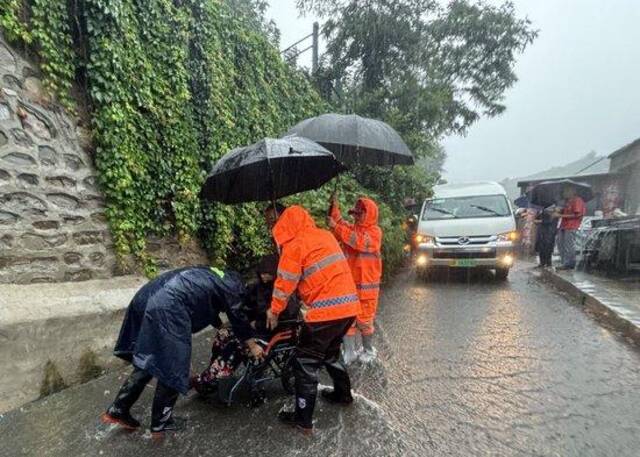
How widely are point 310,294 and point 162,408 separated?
1318mm

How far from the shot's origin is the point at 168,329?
2660 millimetres

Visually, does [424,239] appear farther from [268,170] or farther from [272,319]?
[272,319]

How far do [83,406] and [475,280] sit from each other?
23.9ft

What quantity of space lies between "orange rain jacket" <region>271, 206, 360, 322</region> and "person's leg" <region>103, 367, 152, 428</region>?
1.03 m

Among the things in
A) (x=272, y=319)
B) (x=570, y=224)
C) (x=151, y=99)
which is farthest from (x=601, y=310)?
(x=151, y=99)

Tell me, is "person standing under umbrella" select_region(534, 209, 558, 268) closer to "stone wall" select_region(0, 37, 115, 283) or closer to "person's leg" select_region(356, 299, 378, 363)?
"person's leg" select_region(356, 299, 378, 363)

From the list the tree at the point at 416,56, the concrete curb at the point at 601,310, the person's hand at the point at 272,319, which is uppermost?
the tree at the point at 416,56

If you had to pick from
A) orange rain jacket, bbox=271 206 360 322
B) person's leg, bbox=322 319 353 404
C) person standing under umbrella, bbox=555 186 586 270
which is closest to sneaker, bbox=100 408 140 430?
orange rain jacket, bbox=271 206 360 322

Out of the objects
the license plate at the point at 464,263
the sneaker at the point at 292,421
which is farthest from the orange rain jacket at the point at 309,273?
the license plate at the point at 464,263

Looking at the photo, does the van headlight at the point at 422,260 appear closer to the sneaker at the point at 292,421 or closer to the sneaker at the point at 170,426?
the sneaker at the point at 292,421

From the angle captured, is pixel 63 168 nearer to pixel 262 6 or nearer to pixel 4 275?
pixel 4 275

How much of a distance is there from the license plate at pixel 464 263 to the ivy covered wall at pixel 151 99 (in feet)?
12.6

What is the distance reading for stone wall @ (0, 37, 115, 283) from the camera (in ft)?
11.5

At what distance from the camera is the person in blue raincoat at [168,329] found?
266 cm
